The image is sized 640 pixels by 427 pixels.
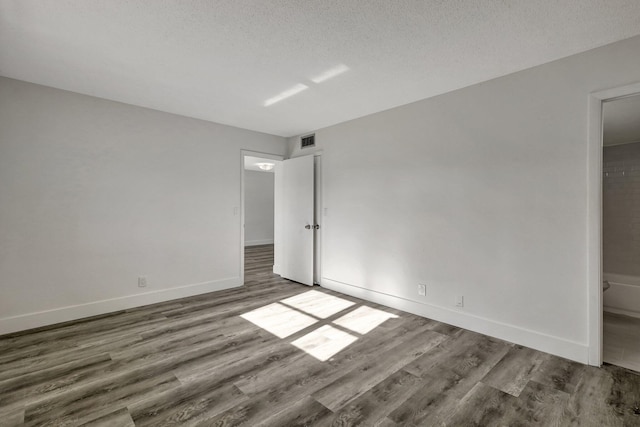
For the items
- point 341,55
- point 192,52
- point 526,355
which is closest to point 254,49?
point 192,52

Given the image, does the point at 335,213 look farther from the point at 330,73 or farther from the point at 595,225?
the point at 595,225

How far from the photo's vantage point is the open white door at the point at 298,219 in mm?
4801

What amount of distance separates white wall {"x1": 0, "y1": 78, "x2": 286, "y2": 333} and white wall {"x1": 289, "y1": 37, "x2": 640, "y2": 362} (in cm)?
225

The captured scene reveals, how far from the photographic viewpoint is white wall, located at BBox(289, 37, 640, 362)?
2447mm

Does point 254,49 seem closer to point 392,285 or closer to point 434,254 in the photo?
point 434,254

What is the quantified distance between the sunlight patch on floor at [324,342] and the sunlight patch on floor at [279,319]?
0.21m

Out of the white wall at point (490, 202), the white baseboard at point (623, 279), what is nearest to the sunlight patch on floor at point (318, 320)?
the white wall at point (490, 202)

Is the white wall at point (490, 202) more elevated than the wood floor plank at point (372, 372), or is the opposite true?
the white wall at point (490, 202)

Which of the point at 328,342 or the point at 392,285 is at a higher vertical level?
the point at 392,285

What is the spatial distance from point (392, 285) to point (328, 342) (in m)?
1.36

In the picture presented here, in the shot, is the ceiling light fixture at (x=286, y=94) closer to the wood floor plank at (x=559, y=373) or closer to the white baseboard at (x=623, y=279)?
the wood floor plank at (x=559, y=373)

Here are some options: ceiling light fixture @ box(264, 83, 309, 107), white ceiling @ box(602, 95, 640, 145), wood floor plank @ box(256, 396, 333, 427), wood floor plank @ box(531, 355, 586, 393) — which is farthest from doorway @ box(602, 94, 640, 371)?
wood floor plank @ box(256, 396, 333, 427)

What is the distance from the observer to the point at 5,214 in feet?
9.56

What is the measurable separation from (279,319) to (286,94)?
2.59m
